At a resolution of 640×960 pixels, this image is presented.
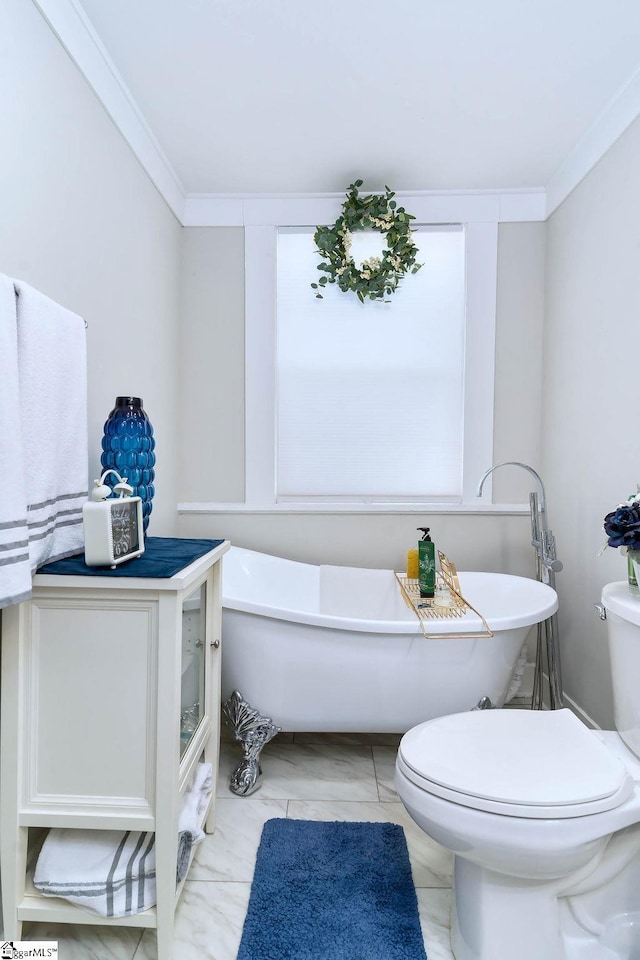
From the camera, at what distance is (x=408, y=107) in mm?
1916

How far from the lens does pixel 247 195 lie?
256 cm

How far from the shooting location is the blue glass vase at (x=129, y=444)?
152 cm

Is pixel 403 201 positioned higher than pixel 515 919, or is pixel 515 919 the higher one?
pixel 403 201

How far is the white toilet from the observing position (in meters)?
1.05

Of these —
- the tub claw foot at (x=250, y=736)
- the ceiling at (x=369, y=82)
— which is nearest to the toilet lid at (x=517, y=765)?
the tub claw foot at (x=250, y=736)

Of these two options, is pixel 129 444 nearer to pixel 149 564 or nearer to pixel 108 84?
pixel 149 564

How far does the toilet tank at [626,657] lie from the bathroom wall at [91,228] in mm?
1541

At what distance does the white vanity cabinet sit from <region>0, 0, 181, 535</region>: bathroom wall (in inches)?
27.3

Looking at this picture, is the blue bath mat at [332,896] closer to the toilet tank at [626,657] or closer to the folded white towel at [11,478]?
the toilet tank at [626,657]

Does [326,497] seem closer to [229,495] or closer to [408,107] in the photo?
[229,495]

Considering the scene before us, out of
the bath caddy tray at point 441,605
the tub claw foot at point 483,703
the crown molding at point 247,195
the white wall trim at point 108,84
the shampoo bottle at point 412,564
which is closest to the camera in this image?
the white wall trim at point 108,84

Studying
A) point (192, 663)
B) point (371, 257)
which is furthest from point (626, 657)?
point (371, 257)

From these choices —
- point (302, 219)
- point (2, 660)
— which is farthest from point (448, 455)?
point (2, 660)

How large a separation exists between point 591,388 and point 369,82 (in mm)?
1349
